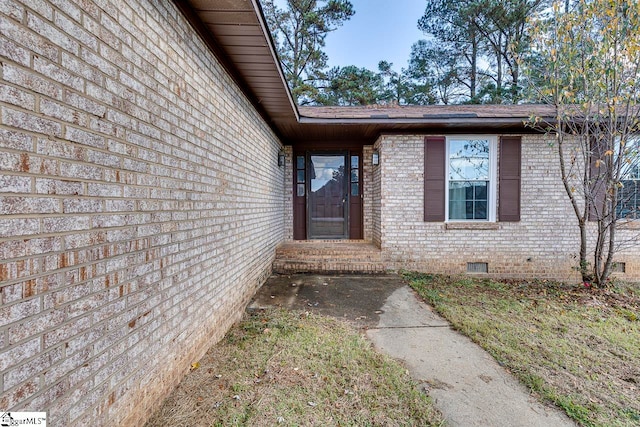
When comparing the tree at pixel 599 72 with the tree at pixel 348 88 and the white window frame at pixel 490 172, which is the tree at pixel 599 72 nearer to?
the white window frame at pixel 490 172

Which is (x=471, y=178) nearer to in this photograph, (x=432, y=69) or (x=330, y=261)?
(x=330, y=261)

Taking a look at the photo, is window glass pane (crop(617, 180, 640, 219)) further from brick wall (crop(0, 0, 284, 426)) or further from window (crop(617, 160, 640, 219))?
brick wall (crop(0, 0, 284, 426))

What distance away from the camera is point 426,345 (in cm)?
289

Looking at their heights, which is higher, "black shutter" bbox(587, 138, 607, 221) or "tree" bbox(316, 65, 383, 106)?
"tree" bbox(316, 65, 383, 106)

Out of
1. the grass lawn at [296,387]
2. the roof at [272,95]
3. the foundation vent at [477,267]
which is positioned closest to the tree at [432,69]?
the roof at [272,95]

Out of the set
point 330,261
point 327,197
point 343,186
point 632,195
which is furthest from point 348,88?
point 632,195

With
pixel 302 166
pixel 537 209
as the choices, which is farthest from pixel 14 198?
pixel 537 209

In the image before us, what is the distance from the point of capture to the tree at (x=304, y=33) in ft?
40.1

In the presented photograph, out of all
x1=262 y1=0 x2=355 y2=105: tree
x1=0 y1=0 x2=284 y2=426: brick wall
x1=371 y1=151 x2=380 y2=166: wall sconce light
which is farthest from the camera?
x1=262 y1=0 x2=355 y2=105: tree

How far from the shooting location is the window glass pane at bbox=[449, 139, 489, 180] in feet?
18.7

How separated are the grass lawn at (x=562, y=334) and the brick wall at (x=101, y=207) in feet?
9.14

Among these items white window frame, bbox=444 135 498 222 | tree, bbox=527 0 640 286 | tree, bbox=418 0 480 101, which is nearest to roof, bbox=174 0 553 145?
white window frame, bbox=444 135 498 222

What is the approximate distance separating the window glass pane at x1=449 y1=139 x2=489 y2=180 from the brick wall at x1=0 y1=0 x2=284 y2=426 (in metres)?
4.72

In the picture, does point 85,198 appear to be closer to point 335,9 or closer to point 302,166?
point 302,166
